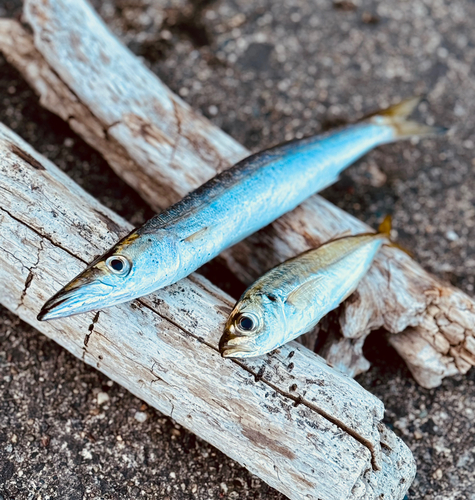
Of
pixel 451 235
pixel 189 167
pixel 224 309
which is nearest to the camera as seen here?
pixel 224 309

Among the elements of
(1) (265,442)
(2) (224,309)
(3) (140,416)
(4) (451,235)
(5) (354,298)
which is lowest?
(3) (140,416)

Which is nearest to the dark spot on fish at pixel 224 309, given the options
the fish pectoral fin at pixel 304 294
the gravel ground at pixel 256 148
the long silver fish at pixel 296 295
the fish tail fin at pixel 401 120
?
the long silver fish at pixel 296 295

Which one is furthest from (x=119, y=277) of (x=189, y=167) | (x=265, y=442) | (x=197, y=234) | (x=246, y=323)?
(x=189, y=167)

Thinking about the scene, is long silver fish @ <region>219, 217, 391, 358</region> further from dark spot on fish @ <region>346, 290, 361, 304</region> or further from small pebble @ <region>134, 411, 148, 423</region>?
small pebble @ <region>134, 411, 148, 423</region>

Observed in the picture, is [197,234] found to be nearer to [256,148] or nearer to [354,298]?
[354,298]

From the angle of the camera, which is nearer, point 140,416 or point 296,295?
point 296,295

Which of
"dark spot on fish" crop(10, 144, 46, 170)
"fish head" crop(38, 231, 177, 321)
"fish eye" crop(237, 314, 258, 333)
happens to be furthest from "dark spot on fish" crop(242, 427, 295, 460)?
"dark spot on fish" crop(10, 144, 46, 170)
